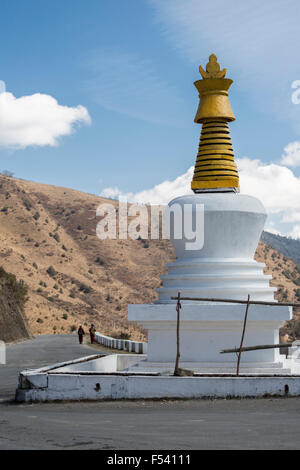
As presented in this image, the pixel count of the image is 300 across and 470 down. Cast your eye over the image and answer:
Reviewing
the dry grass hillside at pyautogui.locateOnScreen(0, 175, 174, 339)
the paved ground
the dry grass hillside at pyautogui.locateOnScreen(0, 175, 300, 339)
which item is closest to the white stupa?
the paved ground

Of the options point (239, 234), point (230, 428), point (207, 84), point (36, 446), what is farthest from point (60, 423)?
point (207, 84)

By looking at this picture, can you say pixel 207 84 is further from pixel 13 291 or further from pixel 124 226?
pixel 124 226

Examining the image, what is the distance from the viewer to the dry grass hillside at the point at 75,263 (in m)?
76.6

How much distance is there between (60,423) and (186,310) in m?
5.72

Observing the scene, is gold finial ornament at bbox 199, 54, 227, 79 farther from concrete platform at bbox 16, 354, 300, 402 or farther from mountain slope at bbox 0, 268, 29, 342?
mountain slope at bbox 0, 268, 29, 342

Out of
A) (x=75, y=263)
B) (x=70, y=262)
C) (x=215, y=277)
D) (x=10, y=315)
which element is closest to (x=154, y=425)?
(x=215, y=277)

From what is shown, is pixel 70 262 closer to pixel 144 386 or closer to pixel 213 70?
pixel 213 70

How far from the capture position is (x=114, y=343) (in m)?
39.7

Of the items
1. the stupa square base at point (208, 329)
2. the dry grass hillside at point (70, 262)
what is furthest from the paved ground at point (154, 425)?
the dry grass hillside at point (70, 262)

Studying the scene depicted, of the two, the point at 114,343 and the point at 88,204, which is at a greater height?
the point at 88,204

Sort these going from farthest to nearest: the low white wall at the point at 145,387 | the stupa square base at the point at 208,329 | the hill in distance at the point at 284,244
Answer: the hill in distance at the point at 284,244, the stupa square base at the point at 208,329, the low white wall at the point at 145,387

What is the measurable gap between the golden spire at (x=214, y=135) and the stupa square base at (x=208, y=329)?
3508 millimetres

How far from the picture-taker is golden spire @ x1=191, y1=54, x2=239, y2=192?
17.9 meters

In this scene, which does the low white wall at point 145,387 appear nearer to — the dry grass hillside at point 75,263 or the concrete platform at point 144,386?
the concrete platform at point 144,386
